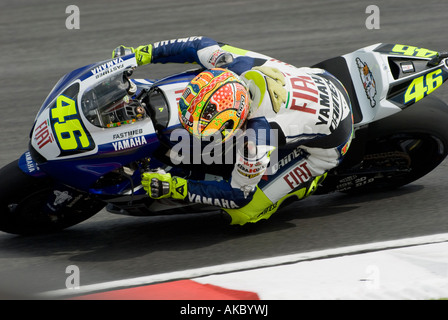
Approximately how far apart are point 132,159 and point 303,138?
3.59 feet

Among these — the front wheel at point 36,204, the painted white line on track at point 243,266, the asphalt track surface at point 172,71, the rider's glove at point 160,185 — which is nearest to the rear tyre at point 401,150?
the asphalt track surface at point 172,71

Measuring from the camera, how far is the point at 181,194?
4.64 metres

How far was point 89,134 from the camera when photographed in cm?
450

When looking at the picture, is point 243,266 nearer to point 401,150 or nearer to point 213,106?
point 213,106

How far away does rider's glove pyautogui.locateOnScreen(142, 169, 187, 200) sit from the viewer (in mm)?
4543

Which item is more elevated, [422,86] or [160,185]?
[422,86]

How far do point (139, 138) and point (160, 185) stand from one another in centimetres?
31

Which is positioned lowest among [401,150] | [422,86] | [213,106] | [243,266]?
[243,266]

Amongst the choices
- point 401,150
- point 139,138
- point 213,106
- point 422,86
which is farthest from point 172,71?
point 213,106

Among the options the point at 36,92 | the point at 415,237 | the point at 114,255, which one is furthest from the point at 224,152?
the point at 36,92

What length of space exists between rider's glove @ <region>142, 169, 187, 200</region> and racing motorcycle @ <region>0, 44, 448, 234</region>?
0.15m

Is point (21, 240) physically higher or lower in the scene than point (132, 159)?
lower

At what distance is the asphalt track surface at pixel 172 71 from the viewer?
4812 mm
